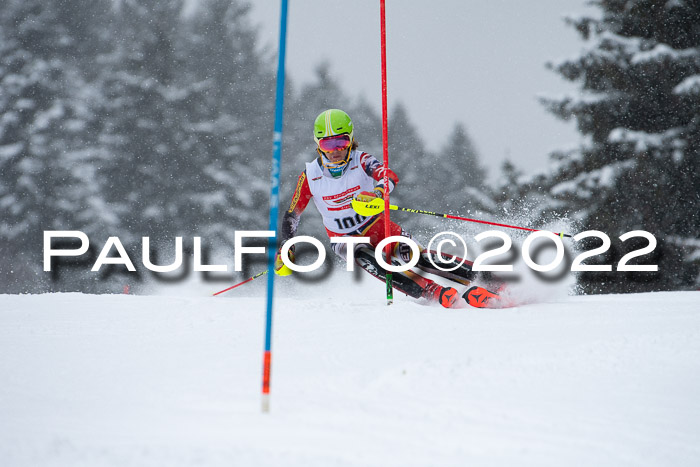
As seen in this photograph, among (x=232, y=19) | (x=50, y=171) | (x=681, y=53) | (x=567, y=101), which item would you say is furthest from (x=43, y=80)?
(x=681, y=53)

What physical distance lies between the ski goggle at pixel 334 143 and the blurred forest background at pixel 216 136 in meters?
6.45

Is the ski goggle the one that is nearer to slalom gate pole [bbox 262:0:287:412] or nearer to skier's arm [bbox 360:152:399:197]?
skier's arm [bbox 360:152:399:197]

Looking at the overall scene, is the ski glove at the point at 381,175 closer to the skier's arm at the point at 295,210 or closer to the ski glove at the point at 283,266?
the skier's arm at the point at 295,210

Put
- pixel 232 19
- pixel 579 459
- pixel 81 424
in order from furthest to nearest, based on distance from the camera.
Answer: pixel 232 19, pixel 81 424, pixel 579 459

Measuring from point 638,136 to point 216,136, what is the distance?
47.5ft

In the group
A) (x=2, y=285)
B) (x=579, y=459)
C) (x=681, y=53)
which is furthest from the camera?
(x=2, y=285)

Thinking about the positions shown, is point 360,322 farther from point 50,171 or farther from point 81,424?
point 50,171

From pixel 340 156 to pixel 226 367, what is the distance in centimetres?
352

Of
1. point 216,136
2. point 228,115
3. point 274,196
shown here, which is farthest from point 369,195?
point 228,115

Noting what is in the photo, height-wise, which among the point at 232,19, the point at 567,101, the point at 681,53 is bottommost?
the point at 567,101

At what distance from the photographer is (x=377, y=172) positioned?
654cm

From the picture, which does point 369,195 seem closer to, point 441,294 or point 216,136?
point 441,294

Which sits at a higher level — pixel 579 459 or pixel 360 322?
pixel 360 322

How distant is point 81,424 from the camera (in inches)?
101
